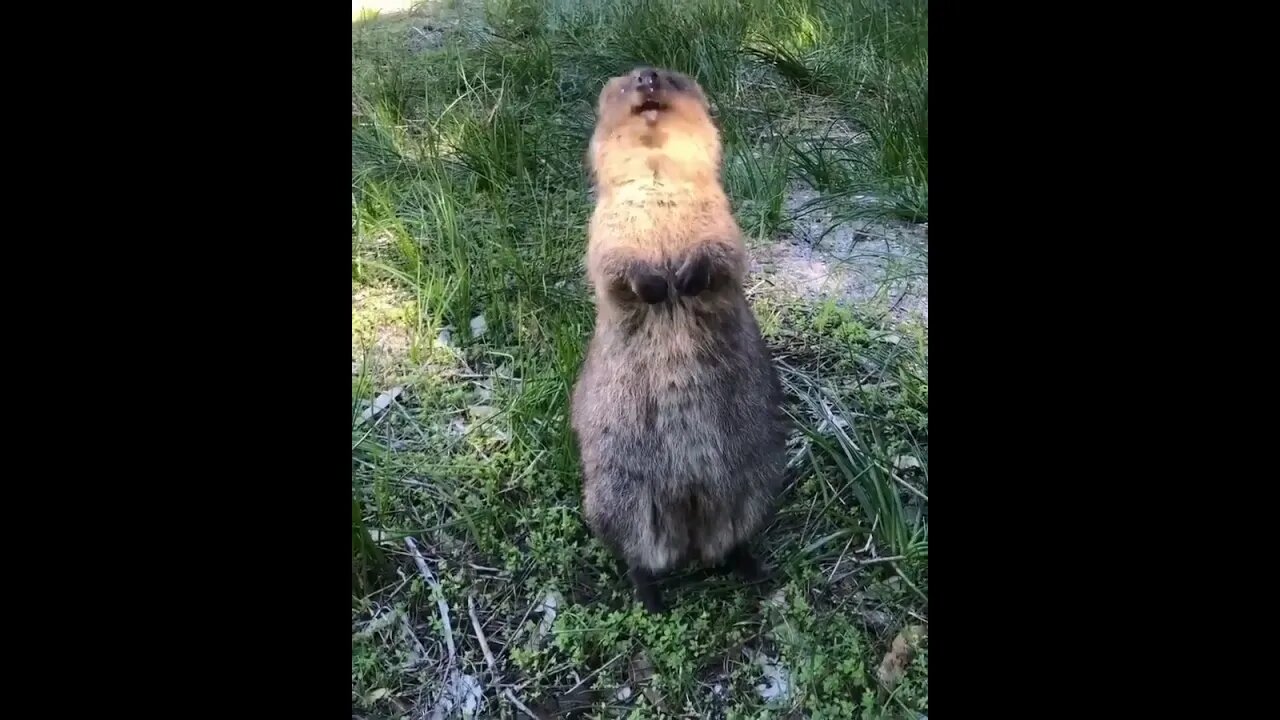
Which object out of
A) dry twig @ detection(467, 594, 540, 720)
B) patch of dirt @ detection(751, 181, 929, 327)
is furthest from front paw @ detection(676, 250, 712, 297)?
dry twig @ detection(467, 594, 540, 720)

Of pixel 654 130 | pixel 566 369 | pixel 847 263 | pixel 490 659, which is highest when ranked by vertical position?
pixel 654 130

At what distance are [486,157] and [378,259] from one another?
379 millimetres

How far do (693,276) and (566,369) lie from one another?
387 millimetres

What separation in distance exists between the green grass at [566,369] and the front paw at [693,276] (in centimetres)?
19

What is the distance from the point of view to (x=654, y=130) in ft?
8.18

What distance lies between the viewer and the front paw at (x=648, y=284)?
2.39m

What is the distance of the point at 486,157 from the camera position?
259 centimetres

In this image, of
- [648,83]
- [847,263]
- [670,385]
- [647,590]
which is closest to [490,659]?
[647,590]

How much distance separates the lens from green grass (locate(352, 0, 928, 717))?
2.37 m

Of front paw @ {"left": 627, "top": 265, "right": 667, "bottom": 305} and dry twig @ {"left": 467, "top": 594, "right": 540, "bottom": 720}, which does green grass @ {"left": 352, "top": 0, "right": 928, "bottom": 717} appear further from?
front paw @ {"left": 627, "top": 265, "right": 667, "bottom": 305}

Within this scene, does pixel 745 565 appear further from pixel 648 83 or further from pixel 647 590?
pixel 648 83

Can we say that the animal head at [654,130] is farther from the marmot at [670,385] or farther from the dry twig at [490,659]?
the dry twig at [490,659]

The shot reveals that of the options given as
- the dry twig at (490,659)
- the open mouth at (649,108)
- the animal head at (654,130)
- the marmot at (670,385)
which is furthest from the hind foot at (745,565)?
the open mouth at (649,108)
